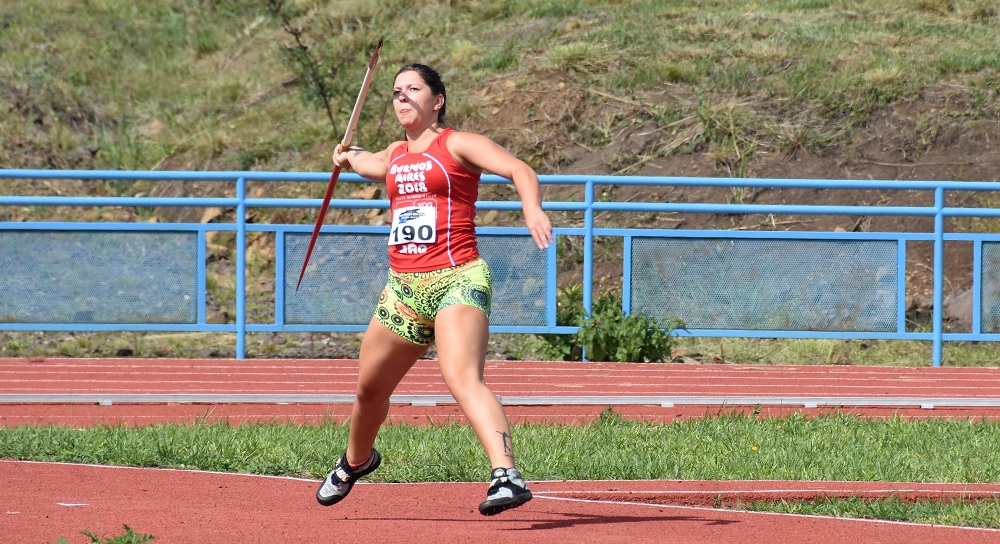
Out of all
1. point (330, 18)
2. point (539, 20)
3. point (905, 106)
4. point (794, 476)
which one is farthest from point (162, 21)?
point (794, 476)

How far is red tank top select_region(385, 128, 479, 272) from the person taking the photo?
15.6 ft

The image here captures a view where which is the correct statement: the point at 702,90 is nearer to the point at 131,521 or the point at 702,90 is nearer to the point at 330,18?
the point at 330,18

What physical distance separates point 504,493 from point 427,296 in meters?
0.82

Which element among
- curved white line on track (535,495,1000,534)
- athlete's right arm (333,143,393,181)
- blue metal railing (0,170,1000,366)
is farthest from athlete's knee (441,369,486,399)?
blue metal railing (0,170,1000,366)

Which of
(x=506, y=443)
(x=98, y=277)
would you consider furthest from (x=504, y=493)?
(x=98, y=277)

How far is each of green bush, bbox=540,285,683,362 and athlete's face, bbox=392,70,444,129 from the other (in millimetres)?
6571

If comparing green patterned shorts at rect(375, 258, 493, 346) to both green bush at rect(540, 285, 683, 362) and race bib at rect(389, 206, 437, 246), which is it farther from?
green bush at rect(540, 285, 683, 362)

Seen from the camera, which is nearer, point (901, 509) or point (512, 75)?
point (901, 509)

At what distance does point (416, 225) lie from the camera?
4766mm

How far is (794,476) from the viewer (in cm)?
609

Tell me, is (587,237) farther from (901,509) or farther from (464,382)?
(464,382)

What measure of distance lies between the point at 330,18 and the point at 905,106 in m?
11.3

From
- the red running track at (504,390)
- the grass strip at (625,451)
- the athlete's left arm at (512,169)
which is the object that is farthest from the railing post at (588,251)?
the athlete's left arm at (512,169)

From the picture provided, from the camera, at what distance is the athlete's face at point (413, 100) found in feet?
16.0
